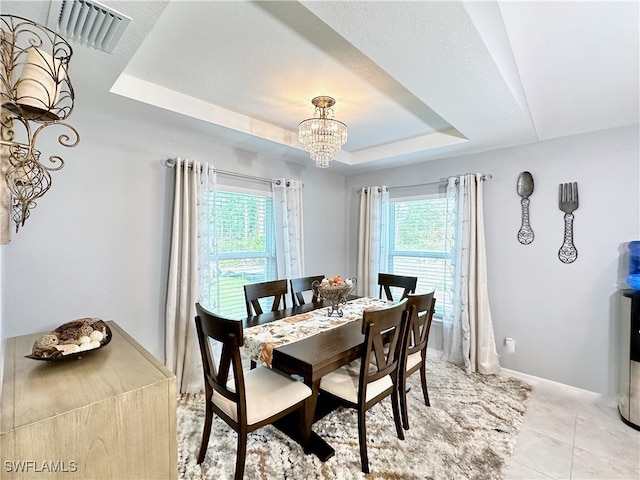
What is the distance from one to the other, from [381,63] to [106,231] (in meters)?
2.31

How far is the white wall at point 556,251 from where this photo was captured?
8.30ft

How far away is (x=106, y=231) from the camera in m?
2.34

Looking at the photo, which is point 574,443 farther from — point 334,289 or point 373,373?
point 334,289

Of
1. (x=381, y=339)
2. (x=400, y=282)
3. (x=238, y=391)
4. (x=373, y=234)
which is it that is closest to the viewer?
(x=238, y=391)

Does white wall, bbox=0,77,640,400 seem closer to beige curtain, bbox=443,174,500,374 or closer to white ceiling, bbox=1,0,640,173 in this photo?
beige curtain, bbox=443,174,500,374

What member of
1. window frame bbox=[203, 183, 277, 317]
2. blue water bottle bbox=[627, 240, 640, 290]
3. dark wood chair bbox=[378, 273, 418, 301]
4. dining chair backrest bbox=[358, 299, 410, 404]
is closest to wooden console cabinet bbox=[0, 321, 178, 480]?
dining chair backrest bbox=[358, 299, 410, 404]

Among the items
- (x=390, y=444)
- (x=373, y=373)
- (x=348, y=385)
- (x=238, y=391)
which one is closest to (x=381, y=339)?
(x=373, y=373)

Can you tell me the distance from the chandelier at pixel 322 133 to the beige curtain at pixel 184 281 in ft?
3.74

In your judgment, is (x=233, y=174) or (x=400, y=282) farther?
(x=400, y=282)

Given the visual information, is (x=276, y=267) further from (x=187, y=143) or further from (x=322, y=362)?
(x=322, y=362)

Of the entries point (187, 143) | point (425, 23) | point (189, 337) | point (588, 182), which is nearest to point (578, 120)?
point (588, 182)

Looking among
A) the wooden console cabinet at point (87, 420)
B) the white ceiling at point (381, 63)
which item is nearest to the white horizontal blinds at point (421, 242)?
the white ceiling at point (381, 63)

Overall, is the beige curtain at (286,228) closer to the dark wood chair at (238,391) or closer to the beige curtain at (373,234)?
the beige curtain at (373,234)

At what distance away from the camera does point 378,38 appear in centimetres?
140
